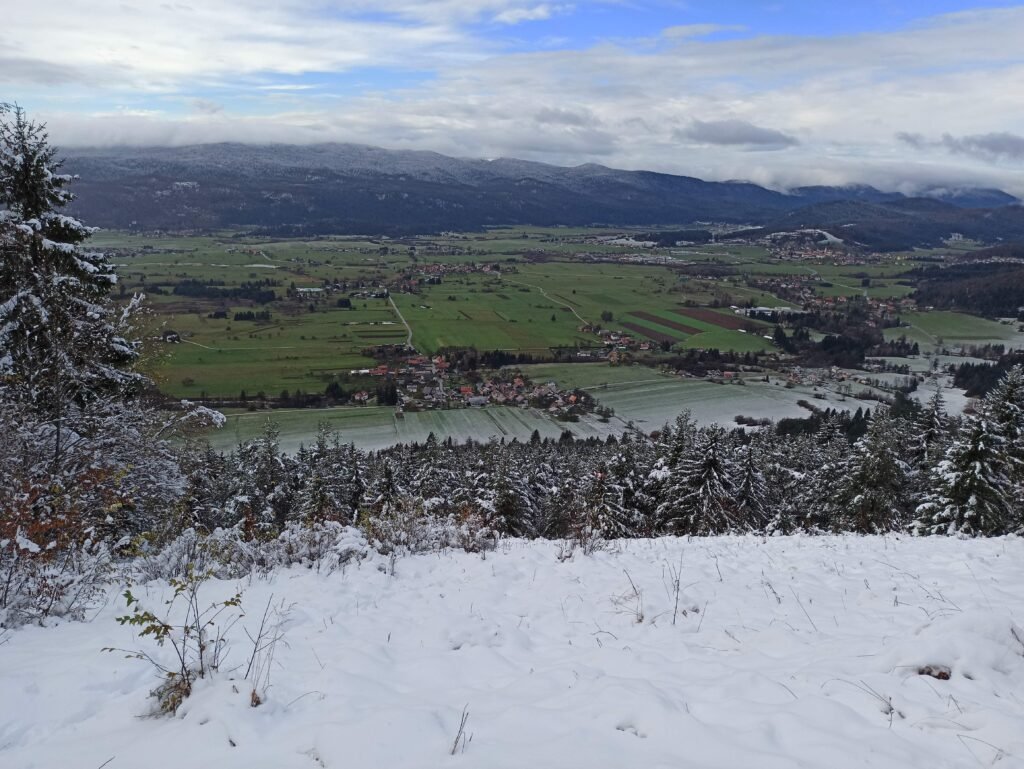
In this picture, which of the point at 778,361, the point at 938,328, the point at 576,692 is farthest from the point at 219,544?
the point at 938,328

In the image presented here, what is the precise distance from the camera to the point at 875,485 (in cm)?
2205

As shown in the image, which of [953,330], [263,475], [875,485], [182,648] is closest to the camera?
[182,648]

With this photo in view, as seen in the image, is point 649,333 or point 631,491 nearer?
point 631,491

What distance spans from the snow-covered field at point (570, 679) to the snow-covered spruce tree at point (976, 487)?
44.1ft

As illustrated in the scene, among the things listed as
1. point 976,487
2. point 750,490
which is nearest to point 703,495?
point 750,490

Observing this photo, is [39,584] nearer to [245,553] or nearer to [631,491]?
[245,553]

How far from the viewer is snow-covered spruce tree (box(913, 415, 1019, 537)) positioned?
696 inches

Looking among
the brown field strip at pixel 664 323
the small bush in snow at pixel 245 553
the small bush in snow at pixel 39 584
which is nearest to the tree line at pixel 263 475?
the small bush in snow at pixel 39 584

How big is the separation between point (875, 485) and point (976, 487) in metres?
4.04

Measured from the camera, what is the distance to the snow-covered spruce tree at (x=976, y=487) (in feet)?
58.0

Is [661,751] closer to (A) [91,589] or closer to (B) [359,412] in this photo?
(A) [91,589]

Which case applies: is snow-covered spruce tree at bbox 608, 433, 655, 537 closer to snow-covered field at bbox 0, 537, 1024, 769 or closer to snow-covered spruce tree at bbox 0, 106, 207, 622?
snow-covered field at bbox 0, 537, 1024, 769

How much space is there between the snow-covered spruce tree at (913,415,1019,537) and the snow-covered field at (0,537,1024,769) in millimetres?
13448

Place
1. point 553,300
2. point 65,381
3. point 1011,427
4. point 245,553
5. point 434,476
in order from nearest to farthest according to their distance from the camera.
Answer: point 245,553 < point 65,381 < point 1011,427 < point 434,476 < point 553,300
